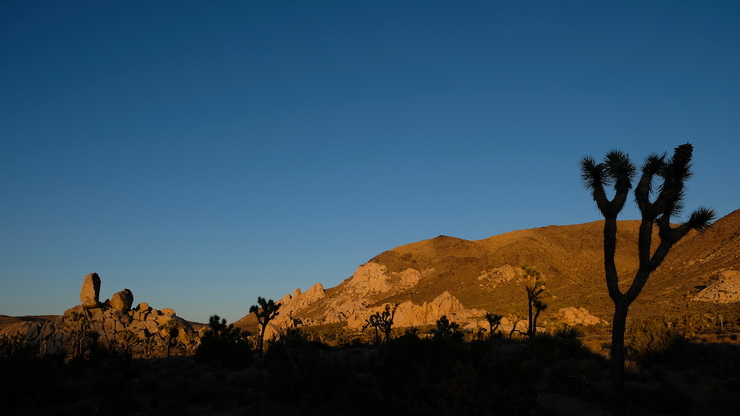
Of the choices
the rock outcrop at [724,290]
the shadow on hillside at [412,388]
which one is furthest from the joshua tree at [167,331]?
Result: the rock outcrop at [724,290]

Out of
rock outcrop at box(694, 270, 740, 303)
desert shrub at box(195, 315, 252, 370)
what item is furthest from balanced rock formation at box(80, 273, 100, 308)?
rock outcrop at box(694, 270, 740, 303)

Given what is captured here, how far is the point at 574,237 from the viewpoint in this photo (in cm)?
9856

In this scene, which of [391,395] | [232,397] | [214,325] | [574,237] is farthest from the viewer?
[574,237]

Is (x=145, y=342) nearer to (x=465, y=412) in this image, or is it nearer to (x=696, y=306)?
(x=465, y=412)

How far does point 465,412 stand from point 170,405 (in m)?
9.77

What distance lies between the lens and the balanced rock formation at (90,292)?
57.2 meters

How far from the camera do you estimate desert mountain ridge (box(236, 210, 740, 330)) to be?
5519 centimetres

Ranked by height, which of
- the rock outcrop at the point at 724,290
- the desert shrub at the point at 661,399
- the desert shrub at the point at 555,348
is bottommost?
the desert shrub at the point at 661,399

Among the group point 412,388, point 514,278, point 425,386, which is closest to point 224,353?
point 412,388

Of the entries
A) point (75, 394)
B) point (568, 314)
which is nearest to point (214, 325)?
point (75, 394)

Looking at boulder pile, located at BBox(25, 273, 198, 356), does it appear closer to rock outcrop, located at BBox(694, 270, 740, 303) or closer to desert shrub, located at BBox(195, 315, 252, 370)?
desert shrub, located at BBox(195, 315, 252, 370)

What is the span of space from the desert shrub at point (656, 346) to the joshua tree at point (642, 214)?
893 cm

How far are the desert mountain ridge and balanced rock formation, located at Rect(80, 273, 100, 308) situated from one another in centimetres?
2669

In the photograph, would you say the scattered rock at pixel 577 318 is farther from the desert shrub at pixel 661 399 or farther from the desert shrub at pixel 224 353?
the desert shrub at pixel 661 399
